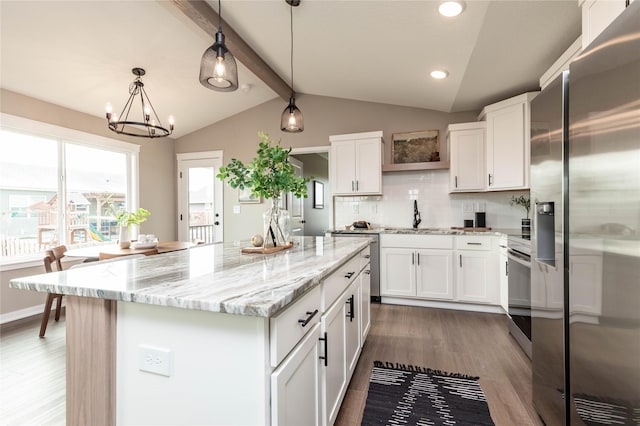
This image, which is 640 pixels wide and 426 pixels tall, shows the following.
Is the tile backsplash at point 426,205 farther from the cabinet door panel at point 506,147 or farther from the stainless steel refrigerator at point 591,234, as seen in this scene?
the stainless steel refrigerator at point 591,234

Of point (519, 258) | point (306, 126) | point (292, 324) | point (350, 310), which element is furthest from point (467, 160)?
point (292, 324)

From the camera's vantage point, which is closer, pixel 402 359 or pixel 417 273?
pixel 402 359

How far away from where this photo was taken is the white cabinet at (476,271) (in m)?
3.33

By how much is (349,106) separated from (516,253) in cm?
297

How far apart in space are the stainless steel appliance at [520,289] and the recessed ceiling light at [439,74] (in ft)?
5.68

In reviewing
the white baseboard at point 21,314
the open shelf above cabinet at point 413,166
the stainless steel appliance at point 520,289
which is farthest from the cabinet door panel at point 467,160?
the white baseboard at point 21,314

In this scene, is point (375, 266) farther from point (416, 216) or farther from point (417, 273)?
point (416, 216)

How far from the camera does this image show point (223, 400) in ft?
2.96

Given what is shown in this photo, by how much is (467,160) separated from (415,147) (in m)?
0.73

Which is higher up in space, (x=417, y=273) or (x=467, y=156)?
(x=467, y=156)

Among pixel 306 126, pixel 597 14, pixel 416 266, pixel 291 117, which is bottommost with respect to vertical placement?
pixel 416 266

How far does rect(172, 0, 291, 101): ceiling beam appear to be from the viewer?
2500 millimetres

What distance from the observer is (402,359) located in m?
2.35

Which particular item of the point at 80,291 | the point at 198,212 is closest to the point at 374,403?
the point at 80,291
